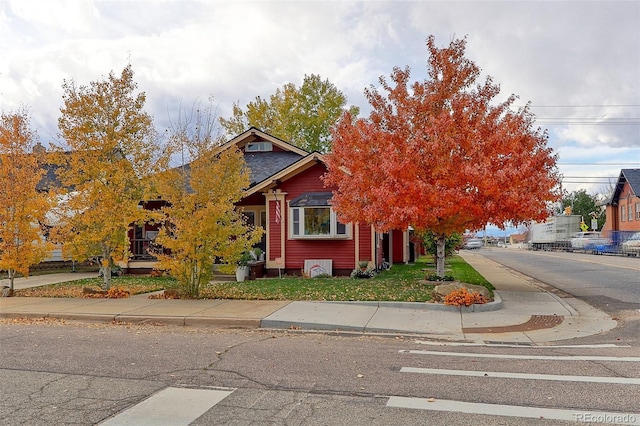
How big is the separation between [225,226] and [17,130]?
6778mm

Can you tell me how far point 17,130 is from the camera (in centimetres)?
1380

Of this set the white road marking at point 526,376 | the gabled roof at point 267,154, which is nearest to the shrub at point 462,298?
the white road marking at point 526,376

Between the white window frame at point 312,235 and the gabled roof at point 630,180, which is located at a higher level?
the gabled roof at point 630,180

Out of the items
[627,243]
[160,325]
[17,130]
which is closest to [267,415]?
[160,325]

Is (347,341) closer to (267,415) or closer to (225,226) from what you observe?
(267,415)

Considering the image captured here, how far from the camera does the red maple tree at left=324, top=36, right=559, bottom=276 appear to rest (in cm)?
1185

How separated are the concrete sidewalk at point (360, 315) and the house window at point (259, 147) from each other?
12845 millimetres

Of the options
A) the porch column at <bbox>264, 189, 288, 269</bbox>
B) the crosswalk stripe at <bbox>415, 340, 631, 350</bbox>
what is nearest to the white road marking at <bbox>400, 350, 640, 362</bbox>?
the crosswalk stripe at <bbox>415, 340, 631, 350</bbox>

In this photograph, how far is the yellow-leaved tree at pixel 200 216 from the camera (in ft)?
39.9

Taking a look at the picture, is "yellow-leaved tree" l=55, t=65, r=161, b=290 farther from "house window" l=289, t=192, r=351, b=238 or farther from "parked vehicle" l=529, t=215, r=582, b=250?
"parked vehicle" l=529, t=215, r=582, b=250

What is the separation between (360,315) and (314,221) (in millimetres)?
7852

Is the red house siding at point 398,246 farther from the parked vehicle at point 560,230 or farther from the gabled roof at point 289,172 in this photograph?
the parked vehicle at point 560,230

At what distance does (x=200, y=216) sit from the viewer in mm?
12016

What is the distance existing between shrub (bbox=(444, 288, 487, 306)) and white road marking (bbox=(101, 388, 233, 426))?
6834 mm
